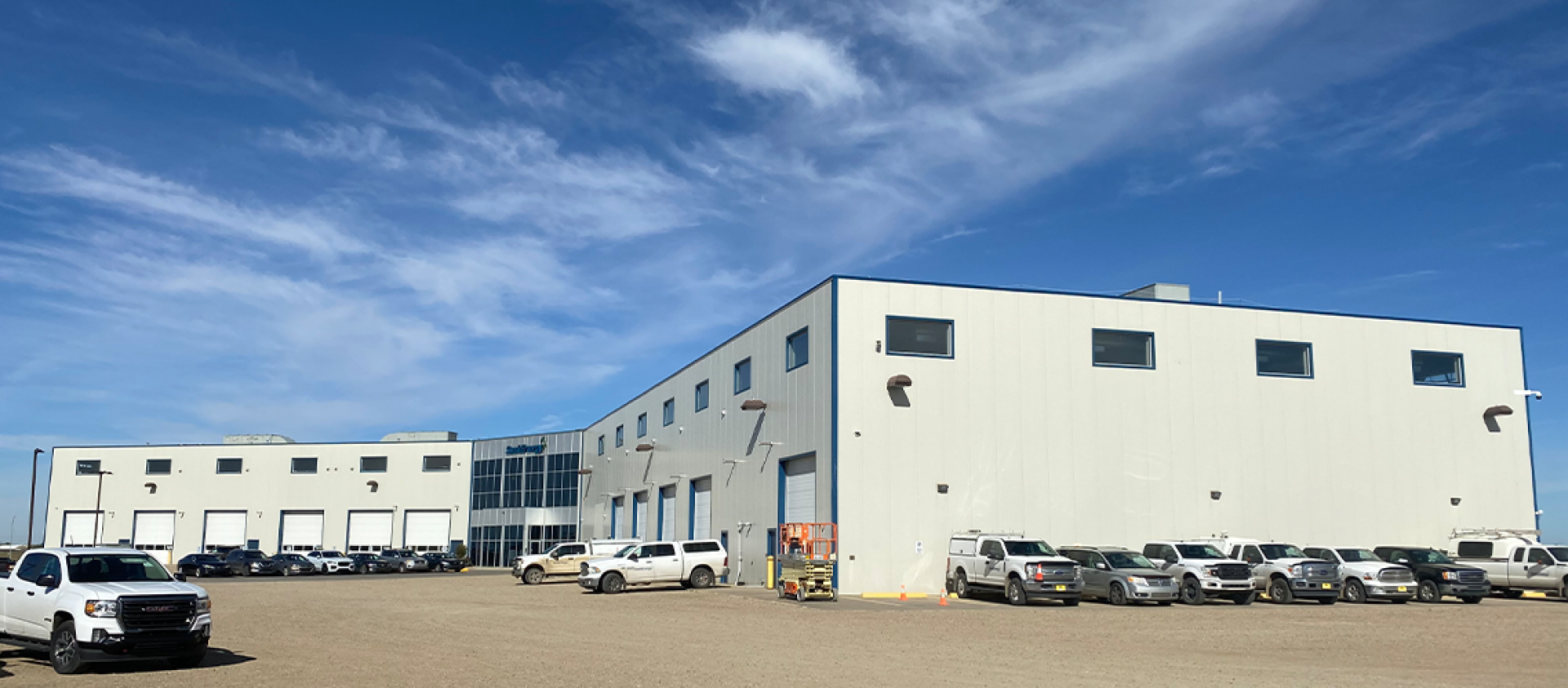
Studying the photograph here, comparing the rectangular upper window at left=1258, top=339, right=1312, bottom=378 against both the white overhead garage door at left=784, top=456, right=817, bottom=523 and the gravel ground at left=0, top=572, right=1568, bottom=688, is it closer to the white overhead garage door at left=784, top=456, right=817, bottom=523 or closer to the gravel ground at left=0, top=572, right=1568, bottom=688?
the gravel ground at left=0, top=572, right=1568, bottom=688

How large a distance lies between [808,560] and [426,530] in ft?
164

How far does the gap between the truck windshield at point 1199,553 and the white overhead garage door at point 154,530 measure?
67.5m

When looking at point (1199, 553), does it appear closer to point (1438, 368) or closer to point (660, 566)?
point (1438, 368)

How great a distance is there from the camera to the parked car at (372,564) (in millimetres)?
57469

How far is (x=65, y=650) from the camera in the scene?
45.8ft

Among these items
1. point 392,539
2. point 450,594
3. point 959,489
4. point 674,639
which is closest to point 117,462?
point 392,539

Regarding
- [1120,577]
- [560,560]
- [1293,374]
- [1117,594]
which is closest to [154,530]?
[560,560]

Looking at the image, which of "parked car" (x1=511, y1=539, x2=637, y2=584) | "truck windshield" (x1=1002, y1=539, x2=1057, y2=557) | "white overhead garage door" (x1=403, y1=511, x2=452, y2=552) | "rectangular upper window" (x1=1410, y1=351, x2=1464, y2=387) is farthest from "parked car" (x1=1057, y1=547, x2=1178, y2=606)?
"white overhead garage door" (x1=403, y1=511, x2=452, y2=552)

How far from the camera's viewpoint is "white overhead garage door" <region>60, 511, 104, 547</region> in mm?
75438

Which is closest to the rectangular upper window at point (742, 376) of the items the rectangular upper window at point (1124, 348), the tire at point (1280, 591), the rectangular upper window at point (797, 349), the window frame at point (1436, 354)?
the rectangular upper window at point (797, 349)

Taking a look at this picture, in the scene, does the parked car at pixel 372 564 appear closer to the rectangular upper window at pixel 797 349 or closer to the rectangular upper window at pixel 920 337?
the rectangular upper window at pixel 797 349

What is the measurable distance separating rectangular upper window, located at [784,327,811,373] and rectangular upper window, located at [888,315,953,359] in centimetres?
280

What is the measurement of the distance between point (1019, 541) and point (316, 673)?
19368 millimetres

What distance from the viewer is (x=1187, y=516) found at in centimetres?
3525
